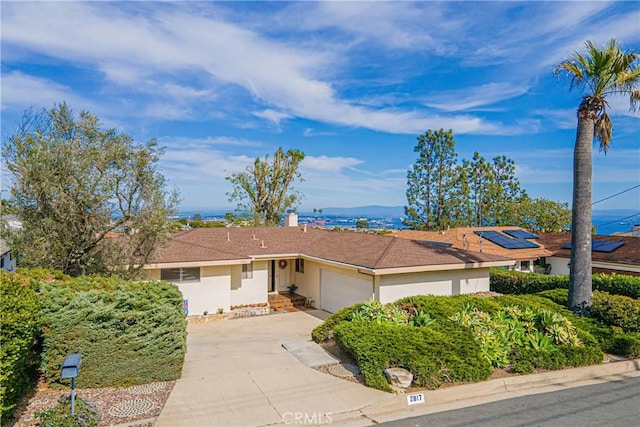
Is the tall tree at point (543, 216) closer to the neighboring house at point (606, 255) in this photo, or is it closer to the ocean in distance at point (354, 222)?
the ocean in distance at point (354, 222)

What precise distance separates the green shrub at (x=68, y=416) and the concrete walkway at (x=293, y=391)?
0.97 meters

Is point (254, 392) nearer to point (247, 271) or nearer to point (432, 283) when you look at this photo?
point (432, 283)

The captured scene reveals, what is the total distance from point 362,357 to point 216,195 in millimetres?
30963

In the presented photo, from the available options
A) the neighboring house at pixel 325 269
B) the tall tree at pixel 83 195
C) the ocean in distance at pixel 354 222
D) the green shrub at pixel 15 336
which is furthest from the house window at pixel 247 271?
the green shrub at pixel 15 336

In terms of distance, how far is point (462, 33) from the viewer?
15.0 m

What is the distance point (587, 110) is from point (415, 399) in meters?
10.8

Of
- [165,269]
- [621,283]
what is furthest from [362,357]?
[621,283]

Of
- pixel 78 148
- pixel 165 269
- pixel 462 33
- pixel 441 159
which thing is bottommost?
pixel 165 269

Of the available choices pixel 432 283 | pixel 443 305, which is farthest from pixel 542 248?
pixel 443 305

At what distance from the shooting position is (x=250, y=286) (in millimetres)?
16719

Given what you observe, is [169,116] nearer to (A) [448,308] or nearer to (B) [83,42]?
(B) [83,42]

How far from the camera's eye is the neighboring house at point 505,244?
20.2 m

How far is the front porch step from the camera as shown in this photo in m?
17.1

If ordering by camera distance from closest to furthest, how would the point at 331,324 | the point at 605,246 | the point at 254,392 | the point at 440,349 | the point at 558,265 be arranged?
the point at 254,392 < the point at 440,349 < the point at 331,324 < the point at 605,246 < the point at 558,265
